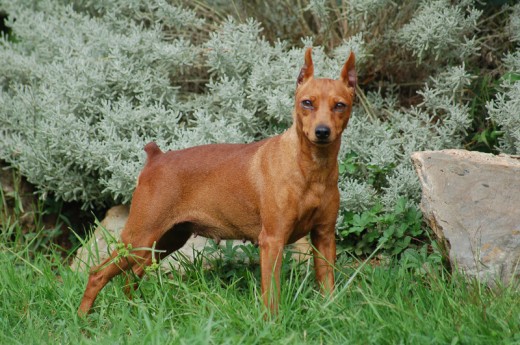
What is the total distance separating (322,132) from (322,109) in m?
0.17

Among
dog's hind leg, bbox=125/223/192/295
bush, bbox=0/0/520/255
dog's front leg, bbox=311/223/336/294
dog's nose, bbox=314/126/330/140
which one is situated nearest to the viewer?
dog's nose, bbox=314/126/330/140

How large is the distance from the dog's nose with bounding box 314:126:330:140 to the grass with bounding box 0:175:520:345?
0.73 m

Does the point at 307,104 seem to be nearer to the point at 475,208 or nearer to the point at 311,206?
the point at 311,206

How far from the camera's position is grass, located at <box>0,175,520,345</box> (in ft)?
12.1

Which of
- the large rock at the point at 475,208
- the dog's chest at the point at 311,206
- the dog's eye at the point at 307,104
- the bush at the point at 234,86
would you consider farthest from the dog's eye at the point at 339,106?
the bush at the point at 234,86

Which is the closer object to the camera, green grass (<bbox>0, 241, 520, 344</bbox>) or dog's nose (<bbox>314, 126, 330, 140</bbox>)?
green grass (<bbox>0, 241, 520, 344</bbox>)

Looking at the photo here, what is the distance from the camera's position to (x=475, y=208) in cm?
463

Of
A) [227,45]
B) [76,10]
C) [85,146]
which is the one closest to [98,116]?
[85,146]

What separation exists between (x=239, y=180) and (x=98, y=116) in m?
2.33

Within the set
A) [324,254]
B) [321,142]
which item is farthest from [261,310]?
[321,142]

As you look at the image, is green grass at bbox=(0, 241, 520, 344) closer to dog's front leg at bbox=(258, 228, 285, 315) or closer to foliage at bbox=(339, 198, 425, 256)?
dog's front leg at bbox=(258, 228, 285, 315)

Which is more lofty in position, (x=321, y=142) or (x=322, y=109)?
(x=322, y=109)

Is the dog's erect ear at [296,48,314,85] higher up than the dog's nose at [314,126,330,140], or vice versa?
the dog's erect ear at [296,48,314,85]

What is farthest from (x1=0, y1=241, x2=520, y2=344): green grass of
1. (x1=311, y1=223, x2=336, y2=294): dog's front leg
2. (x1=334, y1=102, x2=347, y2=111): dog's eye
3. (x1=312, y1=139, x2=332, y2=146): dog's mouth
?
(x1=334, y1=102, x2=347, y2=111): dog's eye
